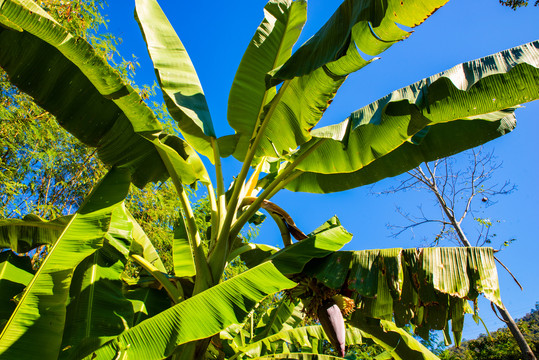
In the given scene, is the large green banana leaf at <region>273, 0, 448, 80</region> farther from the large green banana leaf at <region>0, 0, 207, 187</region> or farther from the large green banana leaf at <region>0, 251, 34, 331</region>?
the large green banana leaf at <region>0, 251, 34, 331</region>

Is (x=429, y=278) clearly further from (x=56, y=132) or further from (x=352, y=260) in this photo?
(x=56, y=132)

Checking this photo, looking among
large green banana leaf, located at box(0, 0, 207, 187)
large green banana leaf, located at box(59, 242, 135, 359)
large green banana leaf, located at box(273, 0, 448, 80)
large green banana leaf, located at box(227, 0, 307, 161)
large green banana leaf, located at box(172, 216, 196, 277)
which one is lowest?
large green banana leaf, located at box(59, 242, 135, 359)

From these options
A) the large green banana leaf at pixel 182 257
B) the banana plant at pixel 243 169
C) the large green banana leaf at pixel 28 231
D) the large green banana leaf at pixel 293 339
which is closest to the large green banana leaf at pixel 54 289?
the banana plant at pixel 243 169

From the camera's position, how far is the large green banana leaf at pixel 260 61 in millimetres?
2338

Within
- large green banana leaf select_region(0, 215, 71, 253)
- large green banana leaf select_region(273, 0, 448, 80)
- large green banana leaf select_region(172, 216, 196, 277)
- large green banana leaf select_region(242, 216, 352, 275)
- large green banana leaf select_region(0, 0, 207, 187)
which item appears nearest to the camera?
large green banana leaf select_region(273, 0, 448, 80)

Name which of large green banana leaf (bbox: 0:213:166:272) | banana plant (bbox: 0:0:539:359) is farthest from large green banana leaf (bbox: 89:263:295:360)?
large green banana leaf (bbox: 0:213:166:272)

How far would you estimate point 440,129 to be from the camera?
256 cm

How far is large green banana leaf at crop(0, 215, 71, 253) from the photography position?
2.27 metres

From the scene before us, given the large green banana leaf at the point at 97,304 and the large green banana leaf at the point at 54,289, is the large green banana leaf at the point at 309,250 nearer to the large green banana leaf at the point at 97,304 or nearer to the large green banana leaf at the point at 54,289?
the large green banana leaf at the point at 97,304

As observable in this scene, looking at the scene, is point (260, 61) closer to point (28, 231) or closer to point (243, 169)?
point (243, 169)

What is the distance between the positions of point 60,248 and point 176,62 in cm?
144

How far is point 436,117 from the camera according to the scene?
1861 mm

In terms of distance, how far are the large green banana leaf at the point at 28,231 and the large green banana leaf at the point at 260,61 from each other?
1.35 meters

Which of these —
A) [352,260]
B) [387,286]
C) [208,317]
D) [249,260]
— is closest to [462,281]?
[387,286]
